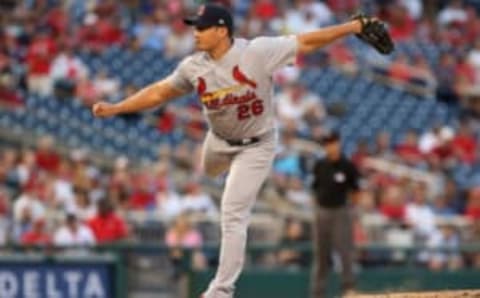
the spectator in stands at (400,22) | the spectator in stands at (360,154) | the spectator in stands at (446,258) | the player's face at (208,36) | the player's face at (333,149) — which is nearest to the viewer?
the player's face at (208,36)

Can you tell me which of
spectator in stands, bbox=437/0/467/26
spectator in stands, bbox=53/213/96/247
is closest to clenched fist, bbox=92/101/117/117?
spectator in stands, bbox=53/213/96/247

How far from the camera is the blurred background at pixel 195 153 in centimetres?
1541

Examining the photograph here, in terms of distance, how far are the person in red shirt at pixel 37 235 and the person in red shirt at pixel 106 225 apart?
47 centimetres

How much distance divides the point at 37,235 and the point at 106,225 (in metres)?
0.75

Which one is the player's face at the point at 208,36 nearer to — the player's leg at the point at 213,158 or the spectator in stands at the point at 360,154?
the player's leg at the point at 213,158

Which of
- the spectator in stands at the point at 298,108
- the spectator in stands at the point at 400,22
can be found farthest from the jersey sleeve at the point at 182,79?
the spectator in stands at the point at 400,22

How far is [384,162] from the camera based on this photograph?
2011 centimetres

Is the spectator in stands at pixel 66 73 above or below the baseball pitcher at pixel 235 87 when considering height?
above

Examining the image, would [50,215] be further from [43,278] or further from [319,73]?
[319,73]

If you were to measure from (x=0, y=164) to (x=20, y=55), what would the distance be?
3291 millimetres

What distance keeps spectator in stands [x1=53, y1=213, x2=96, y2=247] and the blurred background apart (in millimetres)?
17

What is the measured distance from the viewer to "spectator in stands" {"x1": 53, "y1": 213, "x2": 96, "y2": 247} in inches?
617

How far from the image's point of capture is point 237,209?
365 inches

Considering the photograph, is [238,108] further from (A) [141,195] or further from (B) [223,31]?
(A) [141,195]
